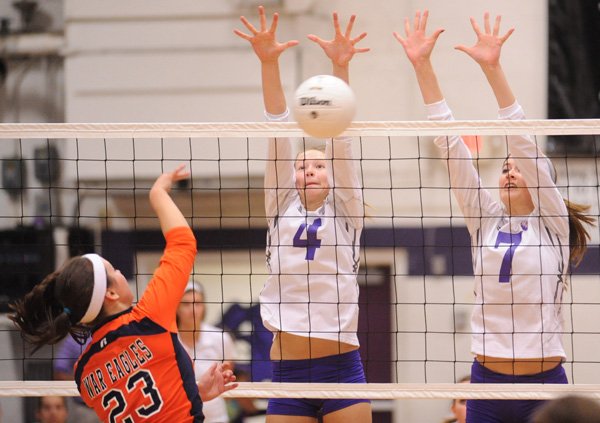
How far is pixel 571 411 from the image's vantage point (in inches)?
109

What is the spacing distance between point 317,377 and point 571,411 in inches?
98.4

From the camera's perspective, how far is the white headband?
4.10 meters

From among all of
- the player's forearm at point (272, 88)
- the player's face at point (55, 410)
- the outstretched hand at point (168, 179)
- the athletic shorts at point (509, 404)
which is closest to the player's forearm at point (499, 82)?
the player's forearm at point (272, 88)

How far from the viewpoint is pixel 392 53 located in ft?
32.3

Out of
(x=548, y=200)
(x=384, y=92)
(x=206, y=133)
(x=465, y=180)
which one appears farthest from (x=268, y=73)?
(x=384, y=92)

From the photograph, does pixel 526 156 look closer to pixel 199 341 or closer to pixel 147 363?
pixel 147 363

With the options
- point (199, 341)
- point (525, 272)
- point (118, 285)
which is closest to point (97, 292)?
point (118, 285)

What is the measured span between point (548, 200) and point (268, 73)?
1609 mm

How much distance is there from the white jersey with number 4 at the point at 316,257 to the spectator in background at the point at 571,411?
2.30m

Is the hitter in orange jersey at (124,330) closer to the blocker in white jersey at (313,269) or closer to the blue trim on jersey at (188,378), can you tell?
the blue trim on jersey at (188,378)

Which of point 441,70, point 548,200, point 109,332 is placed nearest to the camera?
point 109,332

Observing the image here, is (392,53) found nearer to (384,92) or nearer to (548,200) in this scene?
(384,92)

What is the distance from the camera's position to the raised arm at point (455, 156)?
533 cm

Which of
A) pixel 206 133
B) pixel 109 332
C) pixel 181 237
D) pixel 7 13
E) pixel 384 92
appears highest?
pixel 7 13
